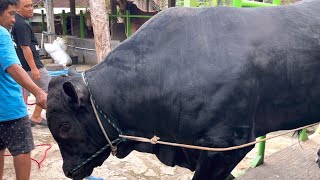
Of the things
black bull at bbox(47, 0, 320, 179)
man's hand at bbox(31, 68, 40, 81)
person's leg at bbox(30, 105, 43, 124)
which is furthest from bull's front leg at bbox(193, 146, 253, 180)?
person's leg at bbox(30, 105, 43, 124)

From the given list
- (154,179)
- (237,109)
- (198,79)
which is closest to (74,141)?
(198,79)

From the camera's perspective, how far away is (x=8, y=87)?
292cm

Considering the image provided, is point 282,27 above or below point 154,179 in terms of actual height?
above

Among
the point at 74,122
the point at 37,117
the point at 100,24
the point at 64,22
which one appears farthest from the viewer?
the point at 64,22

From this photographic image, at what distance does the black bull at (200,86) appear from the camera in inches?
75.0

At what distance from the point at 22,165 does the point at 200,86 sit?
1.76m

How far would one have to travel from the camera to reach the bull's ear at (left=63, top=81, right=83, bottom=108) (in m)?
1.86

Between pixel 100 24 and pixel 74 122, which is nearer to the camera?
pixel 74 122

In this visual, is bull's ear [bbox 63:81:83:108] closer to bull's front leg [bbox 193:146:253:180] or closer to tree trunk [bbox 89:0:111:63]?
bull's front leg [bbox 193:146:253:180]

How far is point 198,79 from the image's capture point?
1.89 m

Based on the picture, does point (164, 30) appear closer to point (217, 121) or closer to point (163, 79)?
point (163, 79)

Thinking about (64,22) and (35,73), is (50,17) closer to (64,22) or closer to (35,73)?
(64,22)

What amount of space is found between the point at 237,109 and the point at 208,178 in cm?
44

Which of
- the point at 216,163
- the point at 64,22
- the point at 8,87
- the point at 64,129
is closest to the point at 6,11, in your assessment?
the point at 8,87
